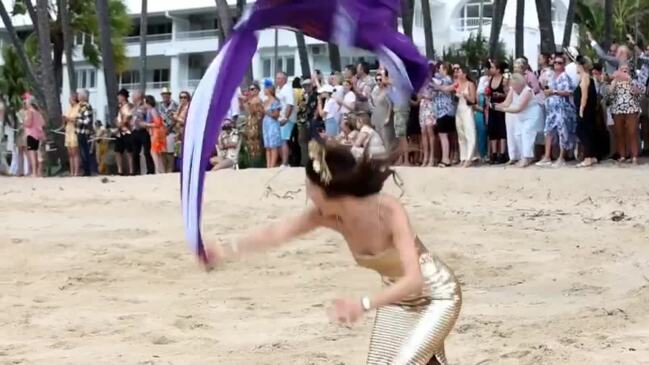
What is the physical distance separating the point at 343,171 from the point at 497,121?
31.1 feet

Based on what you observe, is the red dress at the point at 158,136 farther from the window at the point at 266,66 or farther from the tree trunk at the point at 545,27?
the window at the point at 266,66

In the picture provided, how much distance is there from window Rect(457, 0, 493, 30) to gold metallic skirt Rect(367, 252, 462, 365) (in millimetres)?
45262

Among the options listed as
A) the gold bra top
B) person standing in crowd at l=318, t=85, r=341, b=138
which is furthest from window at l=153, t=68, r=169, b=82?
the gold bra top

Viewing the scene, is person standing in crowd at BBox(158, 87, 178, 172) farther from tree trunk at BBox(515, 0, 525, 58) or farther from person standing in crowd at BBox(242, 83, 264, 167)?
tree trunk at BBox(515, 0, 525, 58)

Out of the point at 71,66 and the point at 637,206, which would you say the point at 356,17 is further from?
the point at 71,66

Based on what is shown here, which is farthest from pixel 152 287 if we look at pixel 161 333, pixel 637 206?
pixel 637 206

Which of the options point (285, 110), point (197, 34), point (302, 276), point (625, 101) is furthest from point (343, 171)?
point (197, 34)

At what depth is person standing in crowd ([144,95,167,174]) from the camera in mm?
15281

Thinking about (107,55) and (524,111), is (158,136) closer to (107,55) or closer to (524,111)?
(524,111)

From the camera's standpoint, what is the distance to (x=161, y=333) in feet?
20.4

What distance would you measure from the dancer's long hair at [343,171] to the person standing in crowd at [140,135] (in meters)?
12.4

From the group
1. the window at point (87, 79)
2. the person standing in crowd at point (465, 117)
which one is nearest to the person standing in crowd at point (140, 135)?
the person standing in crowd at point (465, 117)

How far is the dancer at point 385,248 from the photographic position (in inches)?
133

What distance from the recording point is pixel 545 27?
1975 cm
